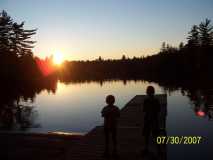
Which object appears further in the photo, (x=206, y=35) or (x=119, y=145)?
(x=206, y=35)

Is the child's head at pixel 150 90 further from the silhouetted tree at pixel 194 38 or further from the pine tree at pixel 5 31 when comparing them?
the silhouetted tree at pixel 194 38

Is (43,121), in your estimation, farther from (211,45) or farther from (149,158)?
(211,45)

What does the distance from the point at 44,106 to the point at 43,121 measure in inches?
341

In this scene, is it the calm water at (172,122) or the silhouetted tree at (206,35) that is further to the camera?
the silhouetted tree at (206,35)

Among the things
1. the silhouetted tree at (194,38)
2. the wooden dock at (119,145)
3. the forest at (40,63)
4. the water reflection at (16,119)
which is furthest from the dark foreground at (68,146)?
the silhouetted tree at (194,38)

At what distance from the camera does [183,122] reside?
20781 mm

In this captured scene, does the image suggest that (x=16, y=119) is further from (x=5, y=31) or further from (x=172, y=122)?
(x=5, y=31)

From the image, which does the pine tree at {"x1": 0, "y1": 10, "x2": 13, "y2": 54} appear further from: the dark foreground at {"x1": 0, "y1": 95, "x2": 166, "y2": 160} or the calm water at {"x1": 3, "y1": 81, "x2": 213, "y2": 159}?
the dark foreground at {"x1": 0, "y1": 95, "x2": 166, "y2": 160}

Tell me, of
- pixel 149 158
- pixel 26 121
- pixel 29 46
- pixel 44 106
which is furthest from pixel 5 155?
pixel 29 46

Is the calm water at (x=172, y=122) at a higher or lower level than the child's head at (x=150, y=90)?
lower

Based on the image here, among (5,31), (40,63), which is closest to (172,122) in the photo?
(5,31)

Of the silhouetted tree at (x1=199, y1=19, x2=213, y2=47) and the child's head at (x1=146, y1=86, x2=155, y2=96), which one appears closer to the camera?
the child's head at (x1=146, y1=86, x2=155, y2=96)

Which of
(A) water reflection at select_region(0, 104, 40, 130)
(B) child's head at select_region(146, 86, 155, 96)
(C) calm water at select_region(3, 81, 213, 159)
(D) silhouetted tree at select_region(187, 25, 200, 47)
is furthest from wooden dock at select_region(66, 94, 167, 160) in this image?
(D) silhouetted tree at select_region(187, 25, 200, 47)

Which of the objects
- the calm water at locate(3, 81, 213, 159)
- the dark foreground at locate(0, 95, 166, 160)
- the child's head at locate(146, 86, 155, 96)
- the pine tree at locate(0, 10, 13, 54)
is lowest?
the calm water at locate(3, 81, 213, 159)
